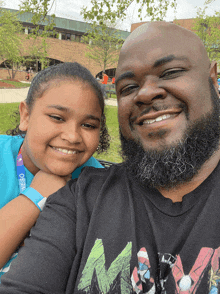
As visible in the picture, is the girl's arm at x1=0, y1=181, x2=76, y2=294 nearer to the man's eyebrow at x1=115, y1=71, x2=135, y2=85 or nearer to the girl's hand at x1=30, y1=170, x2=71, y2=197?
the girl's hand at x1=30, y1=170, x2=71, y2=197

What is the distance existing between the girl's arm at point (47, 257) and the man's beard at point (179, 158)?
1.78 feet

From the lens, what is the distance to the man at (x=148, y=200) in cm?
116

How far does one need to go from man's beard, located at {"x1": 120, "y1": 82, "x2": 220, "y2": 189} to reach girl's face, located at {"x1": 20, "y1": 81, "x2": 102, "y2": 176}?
51 cm

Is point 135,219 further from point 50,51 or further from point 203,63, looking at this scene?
point 50,51

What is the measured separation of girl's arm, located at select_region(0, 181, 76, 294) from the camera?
115 cm

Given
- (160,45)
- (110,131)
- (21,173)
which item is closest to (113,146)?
(110,131)

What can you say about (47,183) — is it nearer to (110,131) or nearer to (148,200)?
(148,200)

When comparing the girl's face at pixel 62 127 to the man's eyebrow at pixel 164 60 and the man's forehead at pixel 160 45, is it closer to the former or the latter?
the man's forehead at pixel 160 45

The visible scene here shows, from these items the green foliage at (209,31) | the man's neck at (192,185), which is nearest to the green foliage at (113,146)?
the man's neck at (192,185)

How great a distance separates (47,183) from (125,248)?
78cm

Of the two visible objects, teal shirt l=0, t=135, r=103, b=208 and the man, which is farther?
teal shirt l=0, t=135, r=103, b=208

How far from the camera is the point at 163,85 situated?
1.55 meters

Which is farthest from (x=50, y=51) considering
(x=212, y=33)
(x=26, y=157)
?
(x=26, y=157)

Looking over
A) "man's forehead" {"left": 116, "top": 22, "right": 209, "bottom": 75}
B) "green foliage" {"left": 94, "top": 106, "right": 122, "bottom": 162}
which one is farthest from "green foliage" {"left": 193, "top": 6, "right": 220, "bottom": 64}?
"man's forehead" {"left": 116, "top": 22, "right": 209, "bottom": 75}
